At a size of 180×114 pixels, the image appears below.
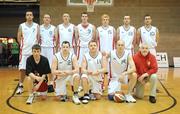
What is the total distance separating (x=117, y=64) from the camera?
7145 millimetres

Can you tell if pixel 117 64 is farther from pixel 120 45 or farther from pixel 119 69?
pixel 120 45

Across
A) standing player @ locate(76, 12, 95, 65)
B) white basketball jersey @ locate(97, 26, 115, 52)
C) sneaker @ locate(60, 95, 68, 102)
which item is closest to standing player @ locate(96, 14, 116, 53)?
white basketball jersey @ locate(97, 26, 115, 52)

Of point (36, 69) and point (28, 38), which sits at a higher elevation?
point (28, 38)

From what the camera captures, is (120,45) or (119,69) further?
(119,69)

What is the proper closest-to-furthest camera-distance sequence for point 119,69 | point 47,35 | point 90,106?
point 90,106
point 119,69
point 47,35

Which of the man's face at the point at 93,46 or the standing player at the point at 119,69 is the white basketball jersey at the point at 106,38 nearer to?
the standing player at the point at 119,69

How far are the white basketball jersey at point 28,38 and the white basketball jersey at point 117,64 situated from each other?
6.34 feet

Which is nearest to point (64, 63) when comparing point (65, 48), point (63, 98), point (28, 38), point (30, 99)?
point (65, 48)

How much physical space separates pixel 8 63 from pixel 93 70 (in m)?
7.17

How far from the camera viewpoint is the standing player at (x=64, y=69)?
684cm

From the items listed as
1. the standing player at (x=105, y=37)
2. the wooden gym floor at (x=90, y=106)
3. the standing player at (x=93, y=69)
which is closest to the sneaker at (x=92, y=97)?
the standing player at (x=93, y=69)

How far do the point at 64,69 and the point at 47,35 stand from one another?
1664 mm

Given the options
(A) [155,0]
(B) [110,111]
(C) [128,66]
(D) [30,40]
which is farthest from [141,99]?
(A) [155,0]

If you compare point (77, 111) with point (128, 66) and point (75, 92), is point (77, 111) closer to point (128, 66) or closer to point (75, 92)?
point (75, 92)
